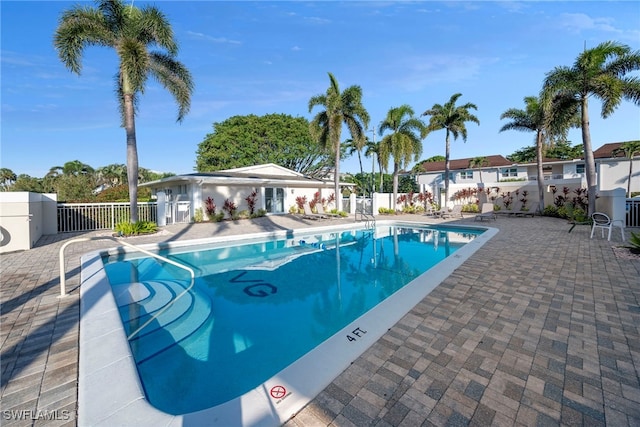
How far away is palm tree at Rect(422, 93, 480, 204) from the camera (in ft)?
71.8

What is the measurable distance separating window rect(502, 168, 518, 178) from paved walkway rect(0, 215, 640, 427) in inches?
1401

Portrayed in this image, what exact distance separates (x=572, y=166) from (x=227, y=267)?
4013 centimetres

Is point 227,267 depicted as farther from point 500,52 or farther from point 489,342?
point 500,52

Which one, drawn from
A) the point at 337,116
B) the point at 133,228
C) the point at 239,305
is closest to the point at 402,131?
the point at 337,116

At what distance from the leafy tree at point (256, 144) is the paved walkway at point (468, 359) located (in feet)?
105

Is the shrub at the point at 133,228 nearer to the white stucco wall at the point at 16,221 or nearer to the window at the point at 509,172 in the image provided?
the white stucco wall at the point at 16,221

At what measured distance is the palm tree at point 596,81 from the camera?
1250 cm

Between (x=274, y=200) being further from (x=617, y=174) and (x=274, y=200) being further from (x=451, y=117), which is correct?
(x=617, y=174)

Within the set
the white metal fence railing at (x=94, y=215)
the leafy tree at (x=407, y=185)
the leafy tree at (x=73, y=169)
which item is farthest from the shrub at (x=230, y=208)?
the leafy tree at (x=73, y=169)

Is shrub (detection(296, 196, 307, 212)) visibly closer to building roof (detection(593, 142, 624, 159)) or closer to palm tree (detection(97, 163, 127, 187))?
building roof (detection(593, 142, 624, 159))

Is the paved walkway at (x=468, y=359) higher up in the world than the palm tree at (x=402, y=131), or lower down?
lower down

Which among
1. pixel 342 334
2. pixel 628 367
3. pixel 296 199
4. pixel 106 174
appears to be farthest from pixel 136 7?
pixel 106 174

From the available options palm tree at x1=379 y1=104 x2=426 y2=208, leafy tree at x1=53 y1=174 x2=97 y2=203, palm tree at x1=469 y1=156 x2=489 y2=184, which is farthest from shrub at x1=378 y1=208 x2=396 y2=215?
leafy tree at x1=53 y1=174 x2=97 y2=203

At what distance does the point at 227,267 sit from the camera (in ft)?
27.4
